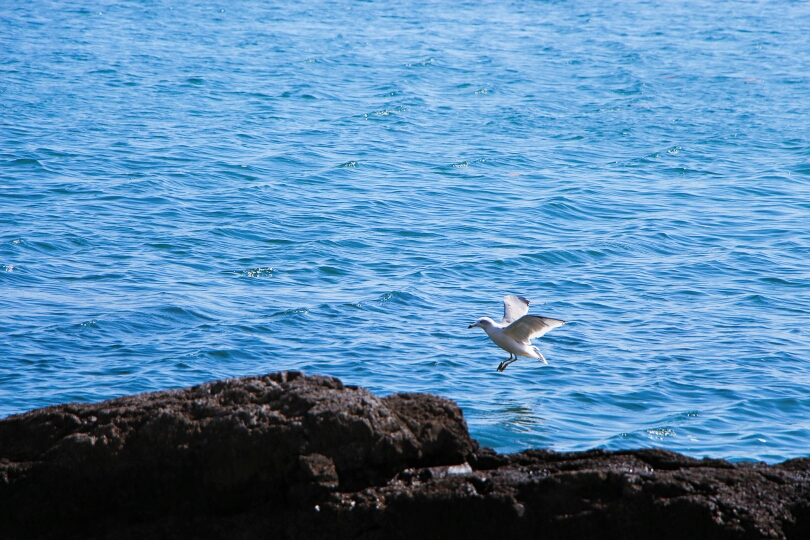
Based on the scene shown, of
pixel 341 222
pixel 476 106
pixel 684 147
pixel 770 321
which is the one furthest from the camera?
pixel 476 106

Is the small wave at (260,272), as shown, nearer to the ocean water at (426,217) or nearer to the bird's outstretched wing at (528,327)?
the ocean water at (426,217)

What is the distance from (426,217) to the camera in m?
19.2

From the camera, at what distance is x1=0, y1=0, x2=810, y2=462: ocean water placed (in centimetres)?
1147

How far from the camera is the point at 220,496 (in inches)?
241

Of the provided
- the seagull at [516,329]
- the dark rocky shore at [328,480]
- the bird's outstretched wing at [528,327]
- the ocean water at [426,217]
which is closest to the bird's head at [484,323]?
the seagull at [516,329]

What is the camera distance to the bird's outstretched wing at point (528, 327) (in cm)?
1075

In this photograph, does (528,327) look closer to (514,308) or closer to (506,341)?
(506,341)

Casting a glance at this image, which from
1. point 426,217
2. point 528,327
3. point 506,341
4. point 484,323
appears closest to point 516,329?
point 528,327

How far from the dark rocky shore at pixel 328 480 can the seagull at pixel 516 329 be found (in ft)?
14.7

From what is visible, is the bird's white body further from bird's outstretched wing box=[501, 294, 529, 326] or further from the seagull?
bird's outstretched wing box=[501, 294, 529, 326]

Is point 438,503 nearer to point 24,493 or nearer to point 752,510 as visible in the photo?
point 752,510

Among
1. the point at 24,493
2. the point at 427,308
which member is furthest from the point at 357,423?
the point at 427,308

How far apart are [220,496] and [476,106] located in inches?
→ 909

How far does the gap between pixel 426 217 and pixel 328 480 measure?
13419mm
